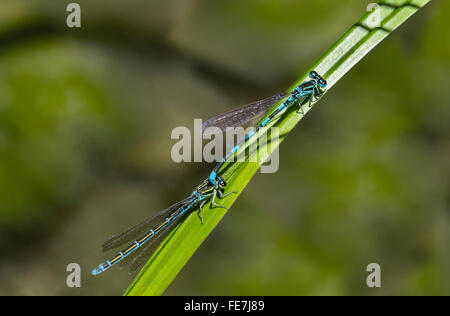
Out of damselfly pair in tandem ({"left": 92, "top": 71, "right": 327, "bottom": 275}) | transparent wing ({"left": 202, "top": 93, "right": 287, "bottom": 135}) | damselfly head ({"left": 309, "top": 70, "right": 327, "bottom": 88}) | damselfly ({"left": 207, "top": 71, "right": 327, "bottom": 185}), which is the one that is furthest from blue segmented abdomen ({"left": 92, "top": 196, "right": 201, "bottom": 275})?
damselfly head ({"left": 309, "top": 70, "right": 327, "bottom": 88})

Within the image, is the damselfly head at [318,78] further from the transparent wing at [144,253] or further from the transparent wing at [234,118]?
the transparent wing at [144,253]

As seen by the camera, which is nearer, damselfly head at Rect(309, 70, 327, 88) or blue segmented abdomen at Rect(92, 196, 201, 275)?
damselfly head at Rect(309, 70, 327, 88)

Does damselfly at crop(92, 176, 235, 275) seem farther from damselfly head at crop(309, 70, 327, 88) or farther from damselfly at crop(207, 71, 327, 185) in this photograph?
damselfly head at crop(309, 70, 327, 88)

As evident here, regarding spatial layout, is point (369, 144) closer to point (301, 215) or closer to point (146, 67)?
point (301, 215)

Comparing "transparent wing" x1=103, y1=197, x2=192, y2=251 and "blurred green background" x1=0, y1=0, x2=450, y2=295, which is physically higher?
"blurred green background" x1=0, y1=0, x2=450, y2=295

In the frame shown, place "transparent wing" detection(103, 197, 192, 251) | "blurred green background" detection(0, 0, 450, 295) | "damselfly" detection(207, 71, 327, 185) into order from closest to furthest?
"damselfly" detection(207, 71, 327, 185) → "transparent wing" detection(103, 197, 192, 251) → "blurred green background" detection(0, 0, 450, 295)

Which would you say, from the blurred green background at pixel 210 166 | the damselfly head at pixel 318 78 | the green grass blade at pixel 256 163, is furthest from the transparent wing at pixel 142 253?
the damselfly head at pixel 318 78

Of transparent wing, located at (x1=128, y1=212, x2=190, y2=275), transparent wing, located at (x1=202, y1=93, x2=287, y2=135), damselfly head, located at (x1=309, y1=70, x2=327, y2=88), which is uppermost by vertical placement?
transparent wing, located at (x1=202, y1=93, x2=287, y2=135)

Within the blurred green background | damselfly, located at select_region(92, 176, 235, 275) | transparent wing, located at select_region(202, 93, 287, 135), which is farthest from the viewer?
the blurred green background
